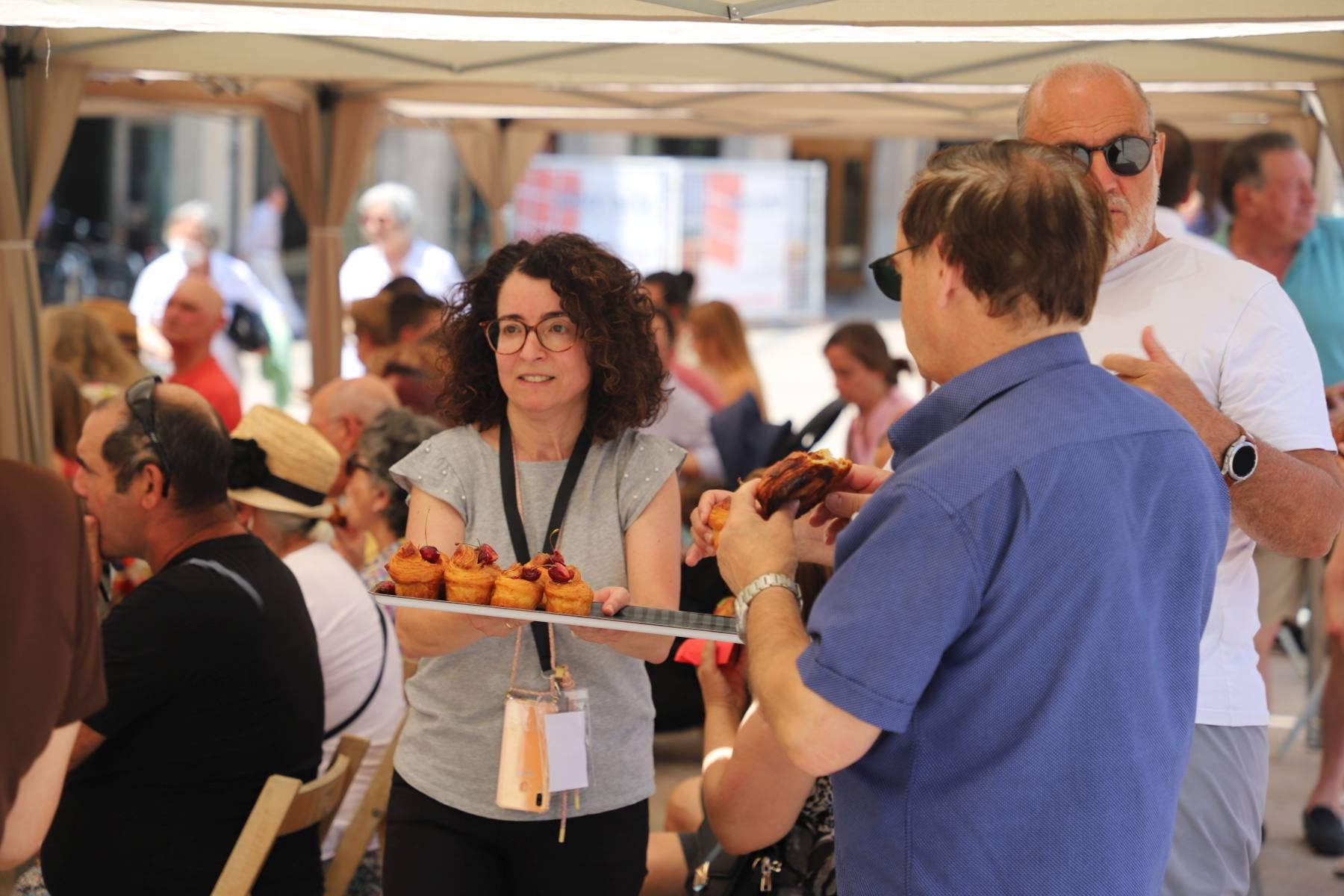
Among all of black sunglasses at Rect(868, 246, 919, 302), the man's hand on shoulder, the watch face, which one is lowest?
the watch face

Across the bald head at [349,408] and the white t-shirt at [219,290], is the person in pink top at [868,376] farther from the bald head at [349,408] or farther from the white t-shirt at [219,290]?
the white t-shirt at [219,290]

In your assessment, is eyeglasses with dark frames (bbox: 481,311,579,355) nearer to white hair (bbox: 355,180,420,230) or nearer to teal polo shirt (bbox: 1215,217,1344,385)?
teal polo shirt (bbox: 1215,217,1344,385)

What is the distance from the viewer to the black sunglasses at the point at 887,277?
1785 millimetres

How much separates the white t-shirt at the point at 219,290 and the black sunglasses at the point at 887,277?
7.62m

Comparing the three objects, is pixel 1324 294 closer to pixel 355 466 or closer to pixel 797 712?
pixel 355 466

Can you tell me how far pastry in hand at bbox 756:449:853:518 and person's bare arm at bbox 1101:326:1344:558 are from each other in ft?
1.59

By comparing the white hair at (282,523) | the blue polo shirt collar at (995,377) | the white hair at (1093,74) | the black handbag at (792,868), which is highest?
the white hair at (1093,74)

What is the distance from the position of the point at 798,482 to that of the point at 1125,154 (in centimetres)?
90

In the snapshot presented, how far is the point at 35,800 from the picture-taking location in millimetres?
1853

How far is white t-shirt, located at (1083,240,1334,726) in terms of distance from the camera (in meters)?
2.16

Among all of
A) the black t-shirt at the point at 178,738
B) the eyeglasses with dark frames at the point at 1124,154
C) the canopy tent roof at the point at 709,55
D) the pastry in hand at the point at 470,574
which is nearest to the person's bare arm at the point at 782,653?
the pastry in hand at the point at 470,574

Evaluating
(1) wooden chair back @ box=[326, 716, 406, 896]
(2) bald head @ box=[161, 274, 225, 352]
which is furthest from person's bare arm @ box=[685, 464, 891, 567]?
(2) bald head @ box=[161, 274, 225, 352]

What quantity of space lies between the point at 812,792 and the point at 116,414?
1659 millimetres

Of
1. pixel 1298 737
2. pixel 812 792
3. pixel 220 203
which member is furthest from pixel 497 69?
pixel 220 203
